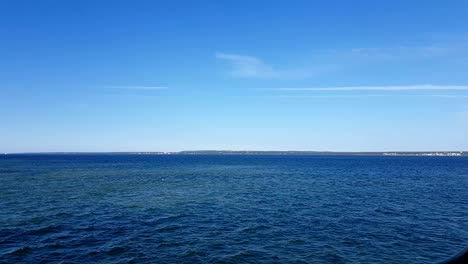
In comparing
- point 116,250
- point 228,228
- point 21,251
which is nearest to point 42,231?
point 21,251

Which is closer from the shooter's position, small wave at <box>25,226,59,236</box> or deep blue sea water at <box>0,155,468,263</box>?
deep blue sea water at <box>0,155,468,263</box>

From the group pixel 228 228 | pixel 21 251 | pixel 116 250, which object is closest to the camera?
pixel 21 251

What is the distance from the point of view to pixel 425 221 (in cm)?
3097

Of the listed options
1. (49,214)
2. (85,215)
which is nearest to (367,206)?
(85,215)

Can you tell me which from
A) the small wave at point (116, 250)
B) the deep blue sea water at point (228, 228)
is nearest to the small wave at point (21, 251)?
the deep blue sea water at point (228, 228)

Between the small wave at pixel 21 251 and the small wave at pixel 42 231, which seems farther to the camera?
the small wave at pixel 42 231

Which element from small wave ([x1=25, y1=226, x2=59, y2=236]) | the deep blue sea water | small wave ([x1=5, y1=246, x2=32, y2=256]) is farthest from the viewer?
small wave ([x1=25, y1=226, x2=59, y2=236])

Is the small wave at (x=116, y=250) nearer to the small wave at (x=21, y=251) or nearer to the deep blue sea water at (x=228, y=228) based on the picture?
the deep blue sea water at (x=228, y=228)

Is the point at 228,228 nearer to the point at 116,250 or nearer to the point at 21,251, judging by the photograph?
the point at 116,250

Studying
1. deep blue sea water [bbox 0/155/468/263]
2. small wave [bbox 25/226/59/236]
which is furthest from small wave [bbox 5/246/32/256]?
small wave [bbox 25/226/59/236]

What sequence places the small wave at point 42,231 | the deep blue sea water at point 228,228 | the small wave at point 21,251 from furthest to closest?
the small wave at point 42,231 < the deep blue sea water at point 228,228 < the small wave at point 21,251

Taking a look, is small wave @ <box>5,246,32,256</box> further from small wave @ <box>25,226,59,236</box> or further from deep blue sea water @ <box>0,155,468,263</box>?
small wave @ <box>25,226,59,236</box>

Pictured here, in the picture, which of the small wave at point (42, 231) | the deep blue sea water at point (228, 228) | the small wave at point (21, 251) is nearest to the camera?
the small wave at point (21, 251)

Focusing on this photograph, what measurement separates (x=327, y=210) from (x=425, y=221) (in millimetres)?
9126
